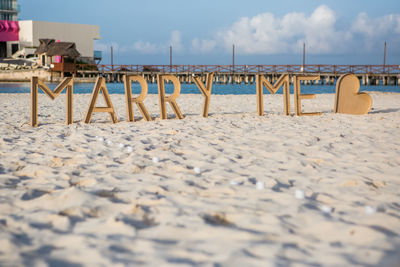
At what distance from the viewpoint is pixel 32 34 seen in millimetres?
43000

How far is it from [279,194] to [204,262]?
1.21 m

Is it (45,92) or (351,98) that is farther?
(351,98)

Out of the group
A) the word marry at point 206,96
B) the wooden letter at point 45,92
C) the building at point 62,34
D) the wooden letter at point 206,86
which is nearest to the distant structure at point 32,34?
the building at point 62,34

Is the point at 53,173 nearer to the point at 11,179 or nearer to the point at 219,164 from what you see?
the point at 11,179

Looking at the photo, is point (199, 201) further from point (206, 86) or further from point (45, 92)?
point (206, 86)

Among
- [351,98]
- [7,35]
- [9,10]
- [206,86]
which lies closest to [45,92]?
[206,86]

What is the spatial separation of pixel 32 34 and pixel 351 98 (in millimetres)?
42827

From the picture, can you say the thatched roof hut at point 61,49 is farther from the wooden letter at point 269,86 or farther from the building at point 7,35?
the wooden letter at point 269,86

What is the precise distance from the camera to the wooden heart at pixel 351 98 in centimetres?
844

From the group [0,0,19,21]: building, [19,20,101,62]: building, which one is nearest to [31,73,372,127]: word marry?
[19,20,101,62]: building

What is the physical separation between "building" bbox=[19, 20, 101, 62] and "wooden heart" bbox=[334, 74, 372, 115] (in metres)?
40.5

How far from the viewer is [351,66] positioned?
1454 inches

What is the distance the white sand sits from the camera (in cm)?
201

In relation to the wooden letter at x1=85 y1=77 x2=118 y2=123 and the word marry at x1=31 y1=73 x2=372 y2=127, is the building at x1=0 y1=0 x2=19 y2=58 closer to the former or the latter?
the word marry at x1=31 y1=73 x2=372 y2=127
